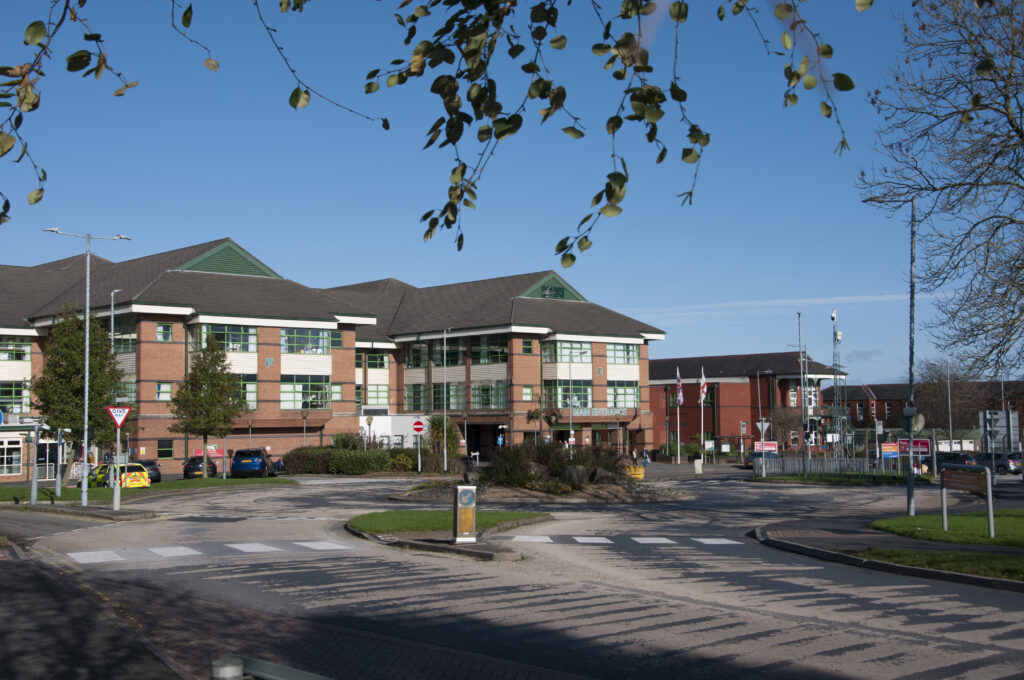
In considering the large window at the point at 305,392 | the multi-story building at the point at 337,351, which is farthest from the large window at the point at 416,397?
the large window at the point at 305,392

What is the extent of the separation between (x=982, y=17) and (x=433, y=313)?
2410 inches

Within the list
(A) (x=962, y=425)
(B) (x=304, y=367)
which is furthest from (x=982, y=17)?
(A) (x=962, y=425)

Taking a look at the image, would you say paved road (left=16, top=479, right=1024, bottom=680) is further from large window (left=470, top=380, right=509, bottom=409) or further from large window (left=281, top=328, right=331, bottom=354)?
Result: large window (left=470, top=380, right=509, bottom=409)

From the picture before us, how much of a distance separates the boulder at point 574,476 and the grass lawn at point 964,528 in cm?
1265

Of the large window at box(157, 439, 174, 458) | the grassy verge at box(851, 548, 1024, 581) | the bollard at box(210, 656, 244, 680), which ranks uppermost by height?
the bollard at box(210, 656, 244, 680)

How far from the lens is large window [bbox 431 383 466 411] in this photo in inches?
2859

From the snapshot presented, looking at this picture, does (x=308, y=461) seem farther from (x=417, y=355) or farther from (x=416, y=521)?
(x=416, y=521)

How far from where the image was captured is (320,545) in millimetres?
18688

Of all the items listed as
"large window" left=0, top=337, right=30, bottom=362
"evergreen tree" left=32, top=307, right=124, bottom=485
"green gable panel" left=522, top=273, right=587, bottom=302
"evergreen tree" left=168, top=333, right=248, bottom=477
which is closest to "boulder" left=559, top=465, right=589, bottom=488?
"evergreen tree" left=32, top=307, right=124, bottom=485

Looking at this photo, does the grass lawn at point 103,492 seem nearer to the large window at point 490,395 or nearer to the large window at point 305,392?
the large window at point 305,392

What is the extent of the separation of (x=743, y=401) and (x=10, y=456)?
66.1 meters

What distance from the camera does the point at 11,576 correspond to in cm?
1374

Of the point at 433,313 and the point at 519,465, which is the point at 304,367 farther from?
the point at 519,465

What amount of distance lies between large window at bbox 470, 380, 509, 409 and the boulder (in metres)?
35.9
